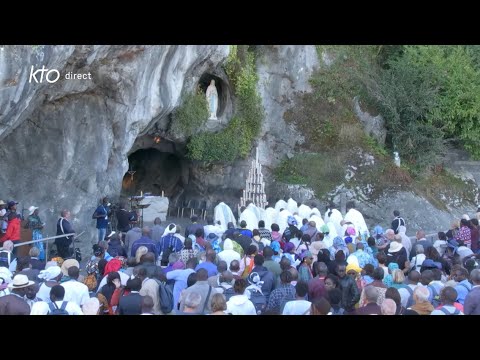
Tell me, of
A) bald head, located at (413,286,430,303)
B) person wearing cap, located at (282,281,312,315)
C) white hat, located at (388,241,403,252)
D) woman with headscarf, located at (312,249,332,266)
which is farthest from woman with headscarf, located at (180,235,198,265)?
bald head, located at (413,286,430,303)

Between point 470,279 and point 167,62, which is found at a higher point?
point 167,62

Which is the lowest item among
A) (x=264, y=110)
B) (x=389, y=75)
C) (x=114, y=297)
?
(x=114, y=297)

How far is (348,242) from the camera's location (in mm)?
13156

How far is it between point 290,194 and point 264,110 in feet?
10.9

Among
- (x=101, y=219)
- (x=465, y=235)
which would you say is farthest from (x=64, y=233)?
(x=465, y=235)

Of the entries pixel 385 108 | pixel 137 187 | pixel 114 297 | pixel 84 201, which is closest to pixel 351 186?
pixel 385 108

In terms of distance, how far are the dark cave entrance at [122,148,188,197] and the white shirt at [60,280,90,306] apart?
17.2 metres

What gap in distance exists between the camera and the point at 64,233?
14227 millimetres

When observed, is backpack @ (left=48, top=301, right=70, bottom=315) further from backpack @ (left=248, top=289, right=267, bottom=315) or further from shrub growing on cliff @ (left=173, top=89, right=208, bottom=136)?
shrub growing on cliff @ (left=173, top=89, right=208, bottom=136)

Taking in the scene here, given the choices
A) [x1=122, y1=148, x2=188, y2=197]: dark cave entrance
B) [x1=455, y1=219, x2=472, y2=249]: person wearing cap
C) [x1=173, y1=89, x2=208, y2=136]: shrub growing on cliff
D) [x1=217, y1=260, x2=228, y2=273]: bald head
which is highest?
[x1=173, y1=89, x2=208, y2=136]: shrub growing on cliff

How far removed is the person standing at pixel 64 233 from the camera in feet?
46.7

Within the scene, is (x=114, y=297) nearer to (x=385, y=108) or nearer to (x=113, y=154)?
(x=113, y=154)

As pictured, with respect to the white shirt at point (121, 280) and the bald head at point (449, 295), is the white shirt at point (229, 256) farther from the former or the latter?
the bald head at point (449, 295)

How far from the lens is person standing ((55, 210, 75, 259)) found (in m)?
14.2
